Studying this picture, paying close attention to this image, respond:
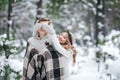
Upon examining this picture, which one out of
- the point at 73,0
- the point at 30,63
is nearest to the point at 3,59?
the point at 30,63

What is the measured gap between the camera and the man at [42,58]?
282 inches

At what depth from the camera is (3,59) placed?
9.13 meters

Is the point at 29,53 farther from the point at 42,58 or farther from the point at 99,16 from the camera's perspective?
the point at 99,16

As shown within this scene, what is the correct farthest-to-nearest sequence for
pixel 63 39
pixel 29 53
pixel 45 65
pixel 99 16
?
pixel 99 16 < pixel 63 39 < pixel 29 53 < pixel 45 65

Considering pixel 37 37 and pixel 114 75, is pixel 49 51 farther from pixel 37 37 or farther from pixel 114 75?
pixel 114 75

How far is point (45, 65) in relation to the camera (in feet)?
23.5

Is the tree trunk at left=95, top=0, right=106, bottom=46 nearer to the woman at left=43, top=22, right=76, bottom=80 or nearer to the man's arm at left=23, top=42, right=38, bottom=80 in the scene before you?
the woman at left=43, top=22, right=76, bottom=80

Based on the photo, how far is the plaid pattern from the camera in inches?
281

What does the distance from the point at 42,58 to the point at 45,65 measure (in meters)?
0.12

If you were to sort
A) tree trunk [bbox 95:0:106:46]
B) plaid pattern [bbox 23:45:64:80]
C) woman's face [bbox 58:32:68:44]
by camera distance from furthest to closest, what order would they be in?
tree trunk [bbox 95:0:106:46], woman's face [bbox 58:32:68:44], plaid pattern [bbox 23:45:64:80]

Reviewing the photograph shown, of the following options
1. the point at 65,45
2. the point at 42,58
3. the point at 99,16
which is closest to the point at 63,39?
the point at 65,45

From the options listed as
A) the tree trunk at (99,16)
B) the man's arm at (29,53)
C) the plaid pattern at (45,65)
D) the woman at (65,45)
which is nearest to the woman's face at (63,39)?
the woman at (65,45)

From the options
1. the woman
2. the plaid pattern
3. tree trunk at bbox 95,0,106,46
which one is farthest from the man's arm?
tree trunk at bbox 95,0,106,46

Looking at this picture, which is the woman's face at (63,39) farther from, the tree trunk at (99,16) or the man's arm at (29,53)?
the tree trunk at (99,16)
